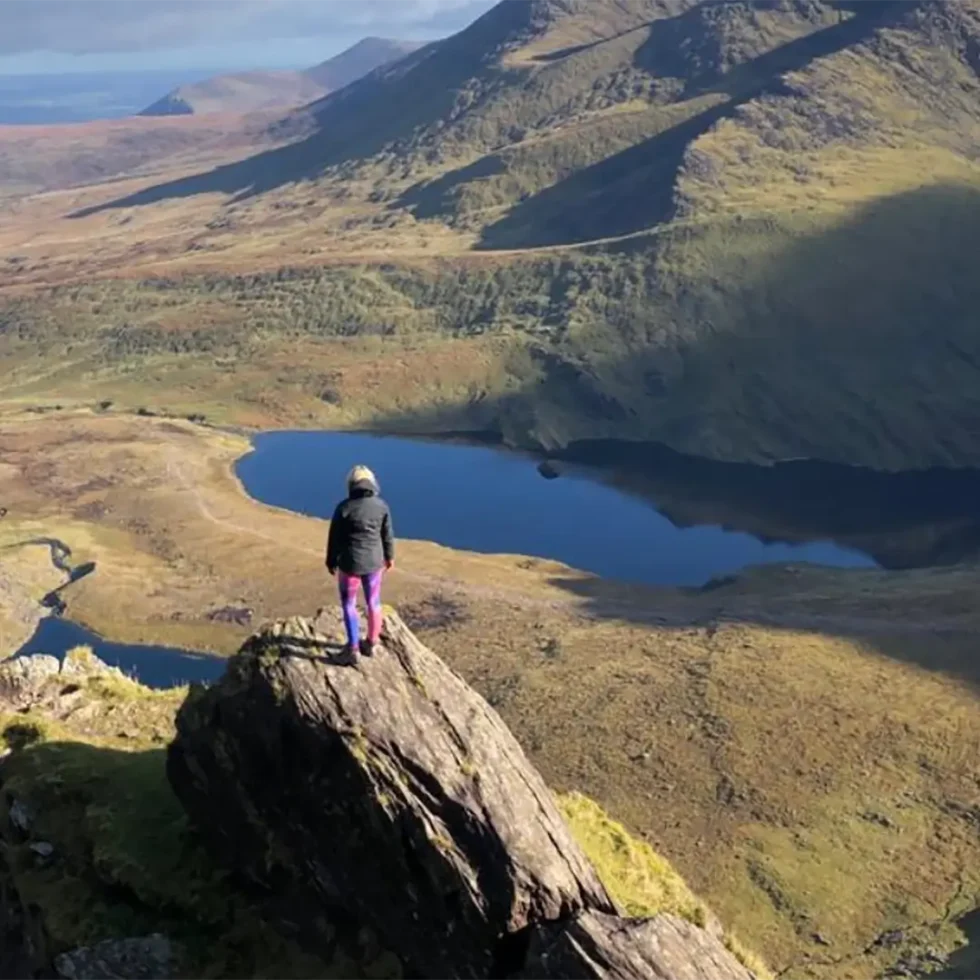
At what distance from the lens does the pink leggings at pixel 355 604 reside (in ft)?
73.7

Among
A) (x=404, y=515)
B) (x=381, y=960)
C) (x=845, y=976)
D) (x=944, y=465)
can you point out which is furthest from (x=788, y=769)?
(x=944, y=465)

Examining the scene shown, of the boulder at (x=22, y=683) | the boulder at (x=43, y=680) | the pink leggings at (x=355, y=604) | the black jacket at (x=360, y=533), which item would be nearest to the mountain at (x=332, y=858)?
the pink leggings at (x=355, y=604)

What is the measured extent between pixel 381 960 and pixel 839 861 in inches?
1848

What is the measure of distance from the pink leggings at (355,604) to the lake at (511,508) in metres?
98.3

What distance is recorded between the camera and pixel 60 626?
105 metres

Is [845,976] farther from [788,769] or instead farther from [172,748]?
[172,748]

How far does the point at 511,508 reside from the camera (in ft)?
481

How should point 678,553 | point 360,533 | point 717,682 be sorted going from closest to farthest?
point 360,533, point 717,682, point 678,553

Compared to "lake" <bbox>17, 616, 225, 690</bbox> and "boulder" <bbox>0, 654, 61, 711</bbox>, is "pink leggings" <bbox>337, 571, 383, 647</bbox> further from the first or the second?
"lake" <bbox>17, 616, 225, 690</bbox>

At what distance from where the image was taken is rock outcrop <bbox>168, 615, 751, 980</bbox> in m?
19.2

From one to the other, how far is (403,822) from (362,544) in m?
5.15

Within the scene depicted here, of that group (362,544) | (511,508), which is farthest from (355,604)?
(511,508)

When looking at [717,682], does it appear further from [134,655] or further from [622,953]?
[622,953]

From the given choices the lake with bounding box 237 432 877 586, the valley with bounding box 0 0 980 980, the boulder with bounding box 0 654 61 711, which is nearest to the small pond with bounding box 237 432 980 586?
the lake with bounding box 237 432 877 586
